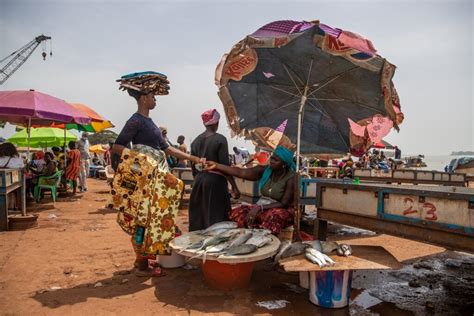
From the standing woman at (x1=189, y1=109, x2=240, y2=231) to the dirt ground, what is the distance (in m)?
0.71

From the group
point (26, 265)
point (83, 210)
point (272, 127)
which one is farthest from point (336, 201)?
point (83, 210)

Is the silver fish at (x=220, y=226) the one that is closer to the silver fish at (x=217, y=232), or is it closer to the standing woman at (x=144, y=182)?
the silver fish at (x=217, y=232)

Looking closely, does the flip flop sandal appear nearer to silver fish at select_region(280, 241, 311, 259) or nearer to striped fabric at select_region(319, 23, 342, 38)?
silver fish at select_region(280, 241, 311, 259)

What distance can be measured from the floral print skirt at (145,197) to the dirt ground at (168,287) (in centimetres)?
54

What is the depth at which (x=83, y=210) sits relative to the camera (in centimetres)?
878

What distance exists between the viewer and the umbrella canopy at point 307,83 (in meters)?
3.78

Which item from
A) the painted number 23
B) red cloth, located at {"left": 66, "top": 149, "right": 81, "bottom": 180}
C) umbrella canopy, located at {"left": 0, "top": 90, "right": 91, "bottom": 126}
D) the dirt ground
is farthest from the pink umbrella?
the painted number 23

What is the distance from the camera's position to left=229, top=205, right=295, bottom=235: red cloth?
4.12 meters

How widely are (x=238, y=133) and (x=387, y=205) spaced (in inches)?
90.5

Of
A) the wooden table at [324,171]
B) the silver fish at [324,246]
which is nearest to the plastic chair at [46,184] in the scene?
the wooden table at [324,171]

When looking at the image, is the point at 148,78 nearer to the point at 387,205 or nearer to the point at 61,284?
the point at 61,284

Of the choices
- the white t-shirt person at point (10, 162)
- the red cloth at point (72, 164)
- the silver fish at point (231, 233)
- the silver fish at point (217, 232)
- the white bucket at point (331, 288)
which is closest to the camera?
the white bucket at point (331, 288)

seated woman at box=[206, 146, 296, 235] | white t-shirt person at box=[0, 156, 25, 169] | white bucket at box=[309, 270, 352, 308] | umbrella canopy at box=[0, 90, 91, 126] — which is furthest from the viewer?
white t-shirt person at box=[0, 156, 25, 169]

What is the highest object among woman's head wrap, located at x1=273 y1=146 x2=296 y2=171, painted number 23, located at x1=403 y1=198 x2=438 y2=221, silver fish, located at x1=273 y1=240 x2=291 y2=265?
woman's head wrap, located at x1=273 y1=146 x2=296 y2=171
